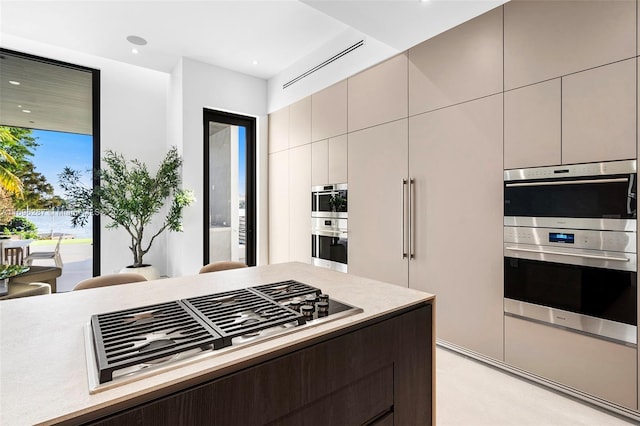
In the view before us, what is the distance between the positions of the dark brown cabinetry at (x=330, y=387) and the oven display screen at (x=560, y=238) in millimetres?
1317

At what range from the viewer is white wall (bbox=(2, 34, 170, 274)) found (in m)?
4.49

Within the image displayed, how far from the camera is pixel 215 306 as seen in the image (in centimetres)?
119

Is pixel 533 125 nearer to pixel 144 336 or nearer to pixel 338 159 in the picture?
pixel 338 159

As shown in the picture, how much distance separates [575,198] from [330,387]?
6.47 feet

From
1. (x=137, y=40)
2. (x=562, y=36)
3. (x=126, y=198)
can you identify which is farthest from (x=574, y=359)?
(x=137, y=40)

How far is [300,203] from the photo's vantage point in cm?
434

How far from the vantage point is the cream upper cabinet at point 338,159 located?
3674mm

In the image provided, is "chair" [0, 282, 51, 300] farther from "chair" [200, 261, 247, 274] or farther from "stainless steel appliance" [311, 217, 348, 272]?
"stainless steel appliance" [311, 217, 348, 272]

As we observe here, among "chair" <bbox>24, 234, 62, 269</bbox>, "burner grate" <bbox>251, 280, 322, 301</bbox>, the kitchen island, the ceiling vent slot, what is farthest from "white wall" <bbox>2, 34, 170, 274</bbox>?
"burner grate" <bbox>251, 280, 322, 301</bbox>

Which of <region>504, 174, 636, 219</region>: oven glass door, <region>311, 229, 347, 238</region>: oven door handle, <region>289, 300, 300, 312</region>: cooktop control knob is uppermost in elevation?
<region>504, 174, 636, 219</region>: oven glass door

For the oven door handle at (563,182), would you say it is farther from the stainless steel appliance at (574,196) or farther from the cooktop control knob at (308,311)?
the cooktop control knob at (308,311)

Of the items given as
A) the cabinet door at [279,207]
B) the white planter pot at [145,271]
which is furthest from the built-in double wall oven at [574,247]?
the white planter pot at [145,271]

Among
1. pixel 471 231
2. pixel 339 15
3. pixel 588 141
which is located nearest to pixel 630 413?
pixel 471 231

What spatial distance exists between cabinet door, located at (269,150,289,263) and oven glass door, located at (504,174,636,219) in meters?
2.94
